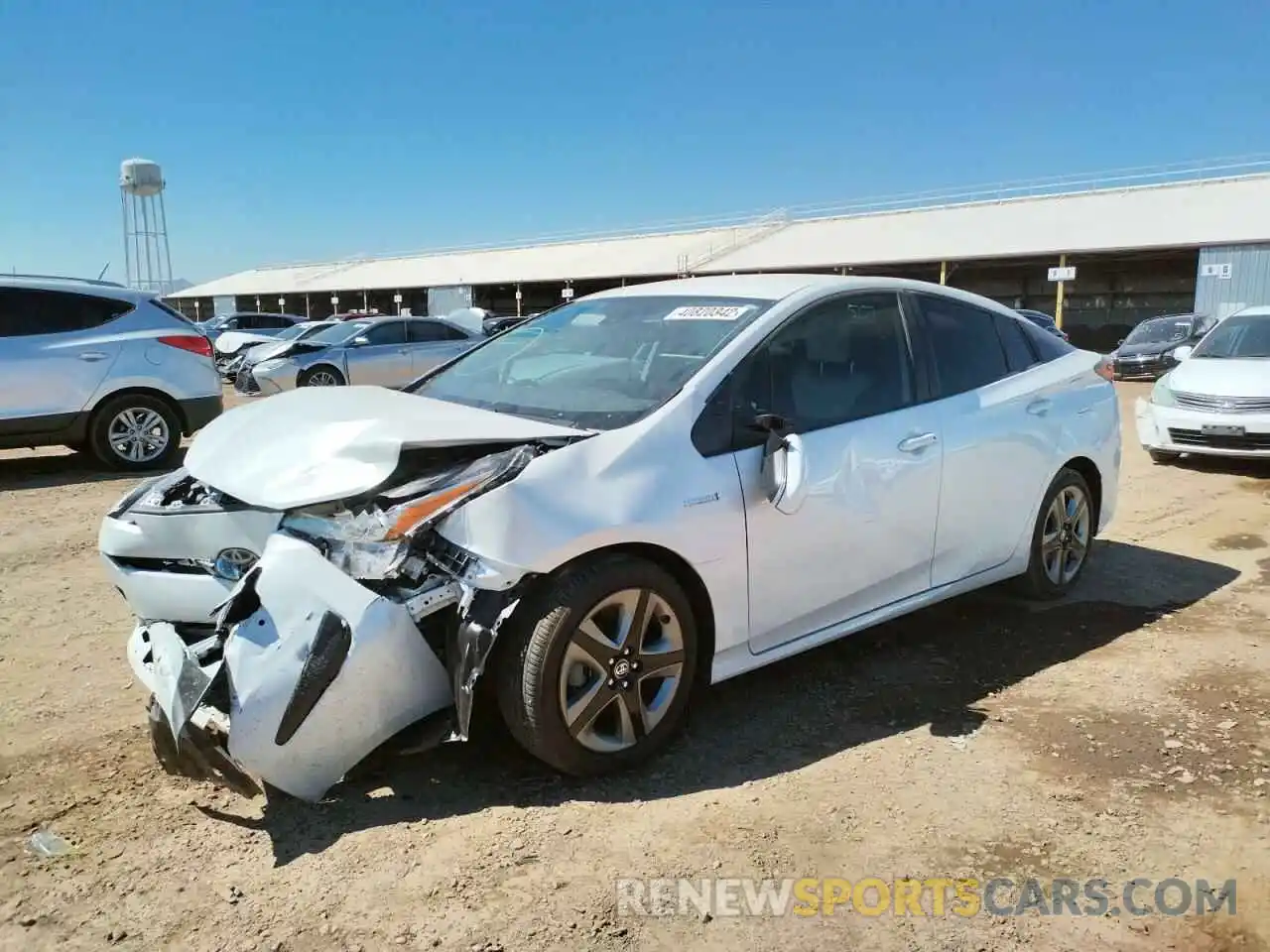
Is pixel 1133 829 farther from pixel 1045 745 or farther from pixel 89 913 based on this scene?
pixel 89 913

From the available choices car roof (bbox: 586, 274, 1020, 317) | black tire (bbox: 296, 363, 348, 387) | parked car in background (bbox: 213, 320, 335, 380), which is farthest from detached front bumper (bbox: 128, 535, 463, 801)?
parked car in background (bbox: 213, 320, 335, 380)

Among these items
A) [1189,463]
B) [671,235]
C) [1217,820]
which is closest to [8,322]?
[1217,820]

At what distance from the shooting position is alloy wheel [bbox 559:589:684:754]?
9.79 feet

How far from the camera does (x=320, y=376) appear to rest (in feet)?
48.5

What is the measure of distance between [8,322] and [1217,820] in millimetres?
9349

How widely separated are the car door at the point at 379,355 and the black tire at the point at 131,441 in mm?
5848

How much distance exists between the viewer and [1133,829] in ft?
9.55

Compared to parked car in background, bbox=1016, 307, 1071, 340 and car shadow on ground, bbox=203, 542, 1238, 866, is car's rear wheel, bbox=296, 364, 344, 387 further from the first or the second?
car shadow on ground, bbox=203, 542, 1238, 866

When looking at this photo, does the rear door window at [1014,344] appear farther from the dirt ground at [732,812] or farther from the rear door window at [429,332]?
the rear door window at [429,332]

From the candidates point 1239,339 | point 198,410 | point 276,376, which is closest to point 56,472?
point 198,410

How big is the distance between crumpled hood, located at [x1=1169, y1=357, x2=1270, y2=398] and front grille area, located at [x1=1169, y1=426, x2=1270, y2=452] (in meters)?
0.38

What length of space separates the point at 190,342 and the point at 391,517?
733 cm

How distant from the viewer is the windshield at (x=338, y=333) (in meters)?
15.4

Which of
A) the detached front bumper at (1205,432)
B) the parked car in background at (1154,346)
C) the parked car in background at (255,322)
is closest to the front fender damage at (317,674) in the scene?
the detached front bumper at (1205,432)
